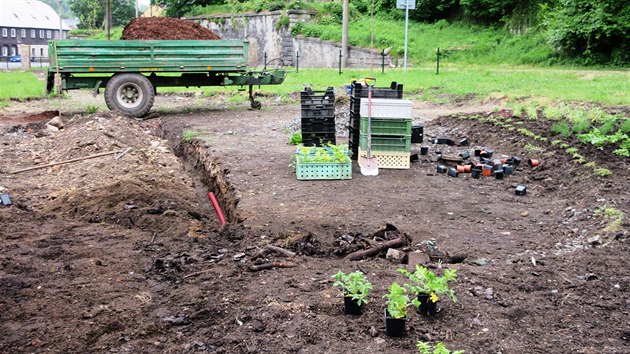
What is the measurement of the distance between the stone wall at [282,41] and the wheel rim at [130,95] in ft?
58.3

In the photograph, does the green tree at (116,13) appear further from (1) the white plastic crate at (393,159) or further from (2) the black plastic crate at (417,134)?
(1) the white plastic crate at (393,159)

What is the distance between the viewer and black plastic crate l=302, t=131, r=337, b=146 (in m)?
10.6

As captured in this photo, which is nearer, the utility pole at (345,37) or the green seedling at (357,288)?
the green seedling at (357,288)

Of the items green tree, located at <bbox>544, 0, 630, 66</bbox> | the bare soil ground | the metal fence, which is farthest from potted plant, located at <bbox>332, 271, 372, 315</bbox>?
the metal fence

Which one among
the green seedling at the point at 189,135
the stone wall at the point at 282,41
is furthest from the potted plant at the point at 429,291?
the stone wall at the point at 282,41

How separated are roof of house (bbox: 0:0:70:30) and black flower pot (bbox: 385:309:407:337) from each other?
265 ft

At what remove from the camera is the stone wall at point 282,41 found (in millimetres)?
35156

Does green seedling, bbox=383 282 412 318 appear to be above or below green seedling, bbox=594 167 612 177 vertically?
below

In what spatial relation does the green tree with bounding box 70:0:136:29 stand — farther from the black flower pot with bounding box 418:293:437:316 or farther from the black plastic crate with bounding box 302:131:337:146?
Result: the black flower pot with bounding box 418:293:437:316

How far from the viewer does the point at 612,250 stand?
19.8ft

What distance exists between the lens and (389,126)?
9.70 m

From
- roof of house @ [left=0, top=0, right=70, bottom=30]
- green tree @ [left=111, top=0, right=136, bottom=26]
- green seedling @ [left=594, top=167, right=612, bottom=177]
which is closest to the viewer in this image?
green seedling @ [left=594, top=167, right=612, bottom=177]

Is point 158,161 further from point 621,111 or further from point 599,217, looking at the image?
point 621,111

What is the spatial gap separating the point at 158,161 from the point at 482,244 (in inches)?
256
